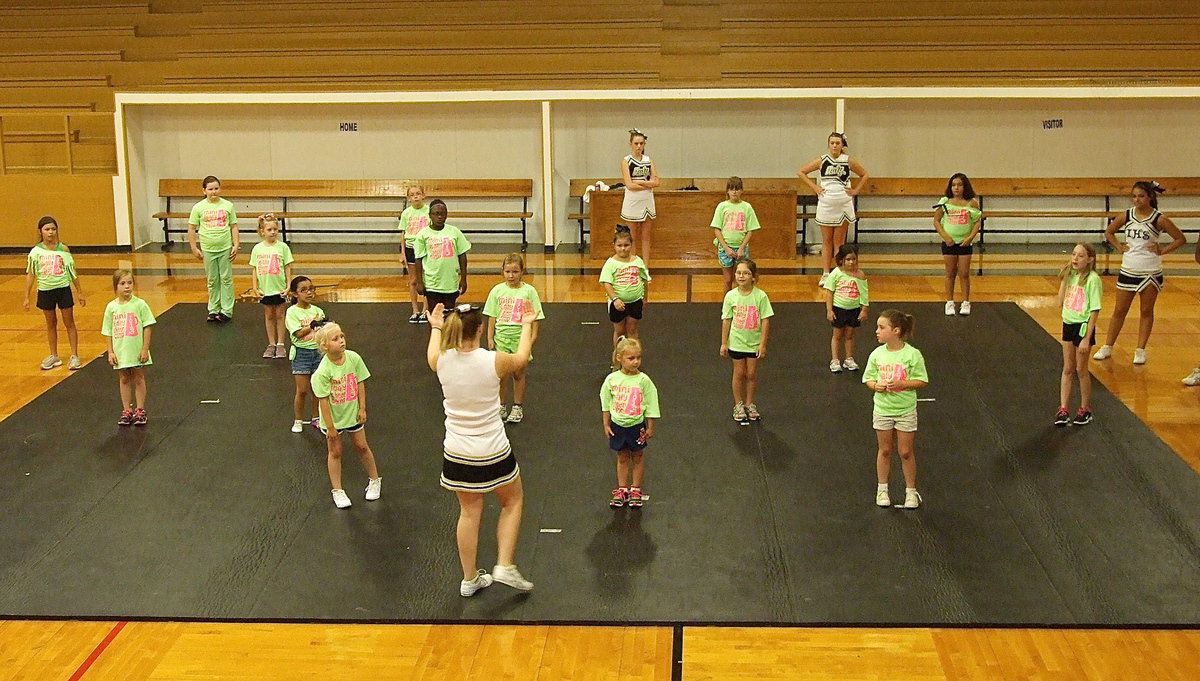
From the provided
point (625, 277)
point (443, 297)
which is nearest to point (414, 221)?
point (443, 297)

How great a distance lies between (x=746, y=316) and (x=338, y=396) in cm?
317

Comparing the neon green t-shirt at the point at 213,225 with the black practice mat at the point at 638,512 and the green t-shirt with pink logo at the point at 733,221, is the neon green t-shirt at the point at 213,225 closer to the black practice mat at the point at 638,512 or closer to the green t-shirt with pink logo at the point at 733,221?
the black practice mat at the point at 638,512

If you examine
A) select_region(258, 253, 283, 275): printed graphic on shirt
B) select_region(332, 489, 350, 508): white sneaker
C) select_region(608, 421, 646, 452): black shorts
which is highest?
select_region(258, 253, 283, 275): printed graphic on shirt

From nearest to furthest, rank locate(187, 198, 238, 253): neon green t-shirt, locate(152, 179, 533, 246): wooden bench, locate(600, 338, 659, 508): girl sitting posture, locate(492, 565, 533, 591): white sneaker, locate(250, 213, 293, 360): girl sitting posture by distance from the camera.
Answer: locate(492, 565, 533, 591): white sneaker, locate(600, 338, 659, 508): girl sitting posture, locate(250, 213, 293, 360): girl sitting posture, locate(187, 198, 238, 253): neon green t-shirt, locate(152, 179, 533, 246): wooden bench

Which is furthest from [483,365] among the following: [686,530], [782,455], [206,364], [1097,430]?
[206,364]

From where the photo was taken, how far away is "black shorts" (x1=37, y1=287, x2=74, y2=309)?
38.9 ft

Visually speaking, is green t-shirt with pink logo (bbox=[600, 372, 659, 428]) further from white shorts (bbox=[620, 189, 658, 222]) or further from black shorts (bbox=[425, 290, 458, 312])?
white shorts (bbox=[620, 189, 658, 222])

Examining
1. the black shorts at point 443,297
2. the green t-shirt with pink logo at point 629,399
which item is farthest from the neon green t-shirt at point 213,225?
the green t-shirt with pink logo at point 629,399

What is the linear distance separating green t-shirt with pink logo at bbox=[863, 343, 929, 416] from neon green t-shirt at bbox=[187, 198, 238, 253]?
7908 millimetres

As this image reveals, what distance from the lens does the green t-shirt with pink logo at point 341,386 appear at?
8117 millimetres

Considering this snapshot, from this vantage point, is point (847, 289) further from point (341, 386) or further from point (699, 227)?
point (699, 227)

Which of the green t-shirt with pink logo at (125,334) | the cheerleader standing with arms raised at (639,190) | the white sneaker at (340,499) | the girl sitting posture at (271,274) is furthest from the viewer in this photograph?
the cheerleader standing with arms raised at (639,190)

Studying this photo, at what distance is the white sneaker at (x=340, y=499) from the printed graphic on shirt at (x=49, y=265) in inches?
194

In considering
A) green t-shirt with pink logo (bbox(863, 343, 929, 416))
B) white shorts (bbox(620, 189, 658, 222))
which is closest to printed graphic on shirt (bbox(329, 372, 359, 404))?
green t-shirt with pink logo (bbox(863, 343, 929, 416))
